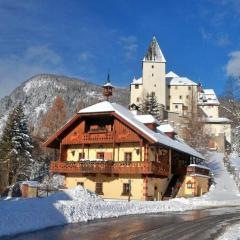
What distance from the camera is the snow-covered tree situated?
55.4 meters

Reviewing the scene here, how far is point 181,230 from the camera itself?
65.3ft

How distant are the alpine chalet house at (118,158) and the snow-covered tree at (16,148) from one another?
8666 mm

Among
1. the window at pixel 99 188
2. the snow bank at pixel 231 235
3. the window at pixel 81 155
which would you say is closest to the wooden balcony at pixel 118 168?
the window at pixel 81 155

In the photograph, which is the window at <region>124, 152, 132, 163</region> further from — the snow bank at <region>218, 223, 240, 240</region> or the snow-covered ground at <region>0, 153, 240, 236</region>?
the snow bank at <region>218, 223, 240, 240</region>

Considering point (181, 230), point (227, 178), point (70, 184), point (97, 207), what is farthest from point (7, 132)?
point (181, 230)

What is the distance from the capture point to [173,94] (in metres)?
116

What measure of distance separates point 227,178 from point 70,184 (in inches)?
947

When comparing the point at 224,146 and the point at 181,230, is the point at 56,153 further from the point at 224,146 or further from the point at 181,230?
the point at 181,230

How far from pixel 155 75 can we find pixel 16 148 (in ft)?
188

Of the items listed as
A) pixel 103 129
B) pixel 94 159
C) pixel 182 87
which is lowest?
pixel 94 159

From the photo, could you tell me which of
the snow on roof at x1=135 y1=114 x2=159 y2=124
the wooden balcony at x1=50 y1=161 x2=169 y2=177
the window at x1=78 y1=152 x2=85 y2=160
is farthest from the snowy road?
the snow on roof at x1=135 y1=114 x2=159 y2=124

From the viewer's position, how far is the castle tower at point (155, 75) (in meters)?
109

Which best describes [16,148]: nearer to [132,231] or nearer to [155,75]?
[132,231]

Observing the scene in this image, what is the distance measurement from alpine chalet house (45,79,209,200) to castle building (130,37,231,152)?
51.2m
